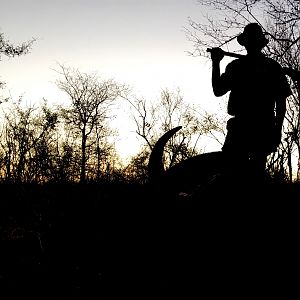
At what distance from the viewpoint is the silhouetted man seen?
321 centimetres

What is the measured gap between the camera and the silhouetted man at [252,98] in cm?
321

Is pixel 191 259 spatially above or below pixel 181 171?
below

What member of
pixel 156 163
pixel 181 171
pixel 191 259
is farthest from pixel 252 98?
pixel 191 259

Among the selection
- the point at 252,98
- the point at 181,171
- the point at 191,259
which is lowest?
the point at 191,259

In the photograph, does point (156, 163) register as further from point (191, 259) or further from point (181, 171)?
point (191, 259)

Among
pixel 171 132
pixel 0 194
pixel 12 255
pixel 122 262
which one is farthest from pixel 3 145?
pixel 171 132

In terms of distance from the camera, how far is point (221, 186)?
3127 millimetres

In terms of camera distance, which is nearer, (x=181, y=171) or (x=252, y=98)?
(x=252, y=98)

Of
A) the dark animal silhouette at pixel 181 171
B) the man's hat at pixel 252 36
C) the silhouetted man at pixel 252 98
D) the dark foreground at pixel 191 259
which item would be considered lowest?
the dark foreground at pixel 191 259

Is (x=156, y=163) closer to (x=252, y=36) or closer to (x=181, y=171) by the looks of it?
(x=181, y=171)

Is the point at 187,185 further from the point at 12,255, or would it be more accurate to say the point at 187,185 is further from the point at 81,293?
the point at 12,255

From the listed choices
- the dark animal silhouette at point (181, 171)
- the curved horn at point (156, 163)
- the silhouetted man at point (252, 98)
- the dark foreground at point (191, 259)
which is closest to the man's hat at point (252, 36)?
the silhouetted man at point (252, 98)

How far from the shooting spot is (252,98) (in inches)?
128

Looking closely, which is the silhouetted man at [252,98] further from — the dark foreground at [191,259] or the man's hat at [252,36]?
the dark foreground at [191,259]
